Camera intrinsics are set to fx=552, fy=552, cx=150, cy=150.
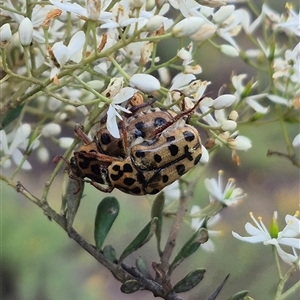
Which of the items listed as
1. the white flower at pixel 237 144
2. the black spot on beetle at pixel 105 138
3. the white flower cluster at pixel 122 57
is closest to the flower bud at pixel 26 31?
the white flower cluster at pixel 122 57

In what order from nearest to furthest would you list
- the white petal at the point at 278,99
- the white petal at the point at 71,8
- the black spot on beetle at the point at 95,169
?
the white petal at the point at 71,8 → the black spot on beetle at the point at 95,169 → the white petal at the point at 278,99

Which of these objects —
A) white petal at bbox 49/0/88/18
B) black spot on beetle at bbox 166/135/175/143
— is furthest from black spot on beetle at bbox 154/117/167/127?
white petal at bbox 49/0/88/18

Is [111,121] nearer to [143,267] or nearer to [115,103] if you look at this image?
[115,103]

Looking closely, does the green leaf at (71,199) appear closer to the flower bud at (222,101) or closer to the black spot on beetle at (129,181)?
the black spot on beetle at (129,181)

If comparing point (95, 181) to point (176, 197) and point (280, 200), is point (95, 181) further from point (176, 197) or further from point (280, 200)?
point (280, 200)

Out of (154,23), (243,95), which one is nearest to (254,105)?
(243,95)

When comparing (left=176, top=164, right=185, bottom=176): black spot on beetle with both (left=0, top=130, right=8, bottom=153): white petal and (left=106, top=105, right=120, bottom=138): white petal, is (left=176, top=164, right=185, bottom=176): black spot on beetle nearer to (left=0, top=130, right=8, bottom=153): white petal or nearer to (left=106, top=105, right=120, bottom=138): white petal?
(left=106, top=105, right=120, bottom=138): white petal
